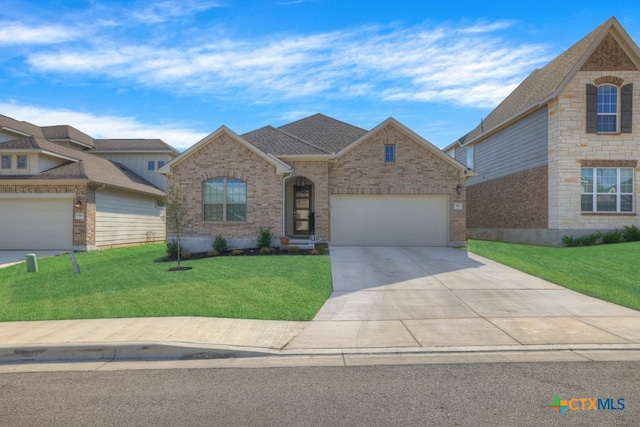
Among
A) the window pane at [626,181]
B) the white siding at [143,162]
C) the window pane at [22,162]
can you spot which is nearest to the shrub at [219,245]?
the window pane at [22,162]

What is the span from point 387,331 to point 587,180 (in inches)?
618

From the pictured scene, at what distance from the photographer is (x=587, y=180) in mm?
18297

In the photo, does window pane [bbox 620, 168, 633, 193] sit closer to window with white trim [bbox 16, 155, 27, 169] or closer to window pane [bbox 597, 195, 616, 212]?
window pane [bbox 597, 195, 616, 212]

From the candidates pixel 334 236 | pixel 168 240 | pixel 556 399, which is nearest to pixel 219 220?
pixel 168 240

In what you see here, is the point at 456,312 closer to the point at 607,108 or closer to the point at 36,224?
the point at 607,108

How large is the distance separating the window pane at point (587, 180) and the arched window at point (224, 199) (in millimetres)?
14310

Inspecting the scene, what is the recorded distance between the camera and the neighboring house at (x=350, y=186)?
1764 cm

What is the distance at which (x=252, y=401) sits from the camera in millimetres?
4402

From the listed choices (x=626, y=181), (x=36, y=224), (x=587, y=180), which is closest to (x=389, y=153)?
(x=587, y=180)

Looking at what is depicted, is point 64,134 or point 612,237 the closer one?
point 612,237

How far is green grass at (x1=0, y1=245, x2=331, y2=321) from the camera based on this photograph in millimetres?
8055

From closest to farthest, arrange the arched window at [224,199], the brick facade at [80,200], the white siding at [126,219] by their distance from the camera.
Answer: the arched window at [224,199] < the brick facade at [80,200] < the white siding at [126,219]

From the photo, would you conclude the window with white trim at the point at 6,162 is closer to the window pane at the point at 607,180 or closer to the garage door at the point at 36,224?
the garage door at the point at 36,224

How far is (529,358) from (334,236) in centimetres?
1300
